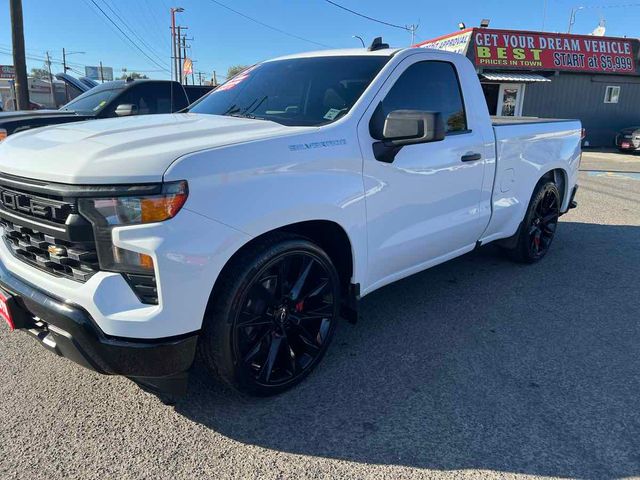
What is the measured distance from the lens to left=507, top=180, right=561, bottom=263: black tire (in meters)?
4.98

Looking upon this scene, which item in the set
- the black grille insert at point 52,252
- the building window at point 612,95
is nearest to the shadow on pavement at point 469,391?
the black grille insert at point 52,252

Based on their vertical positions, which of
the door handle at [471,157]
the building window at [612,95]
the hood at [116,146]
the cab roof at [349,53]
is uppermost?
the building window at [612,95]

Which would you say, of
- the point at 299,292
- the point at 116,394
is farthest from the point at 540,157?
the point at 116,394

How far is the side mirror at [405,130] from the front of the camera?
9.31 feet

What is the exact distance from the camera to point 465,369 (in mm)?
3143

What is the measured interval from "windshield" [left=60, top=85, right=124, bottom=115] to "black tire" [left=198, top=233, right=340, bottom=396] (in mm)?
5640

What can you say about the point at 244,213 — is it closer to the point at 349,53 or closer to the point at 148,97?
the point at 349,53

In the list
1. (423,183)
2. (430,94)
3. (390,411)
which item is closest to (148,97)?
(430,94)

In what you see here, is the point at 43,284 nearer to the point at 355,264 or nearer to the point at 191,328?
the point at 191,328

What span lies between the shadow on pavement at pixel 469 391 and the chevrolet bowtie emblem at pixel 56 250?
3.41ft

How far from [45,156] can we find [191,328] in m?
1.06

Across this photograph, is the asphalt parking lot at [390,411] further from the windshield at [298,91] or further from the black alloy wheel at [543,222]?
the windshield at [298,91]

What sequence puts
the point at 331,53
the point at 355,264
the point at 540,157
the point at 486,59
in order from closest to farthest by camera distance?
the point at 355,264 < the point at 331,53 < the point at 540,157 < the point at 486,59

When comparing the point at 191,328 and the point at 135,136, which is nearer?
the point at 191,328
